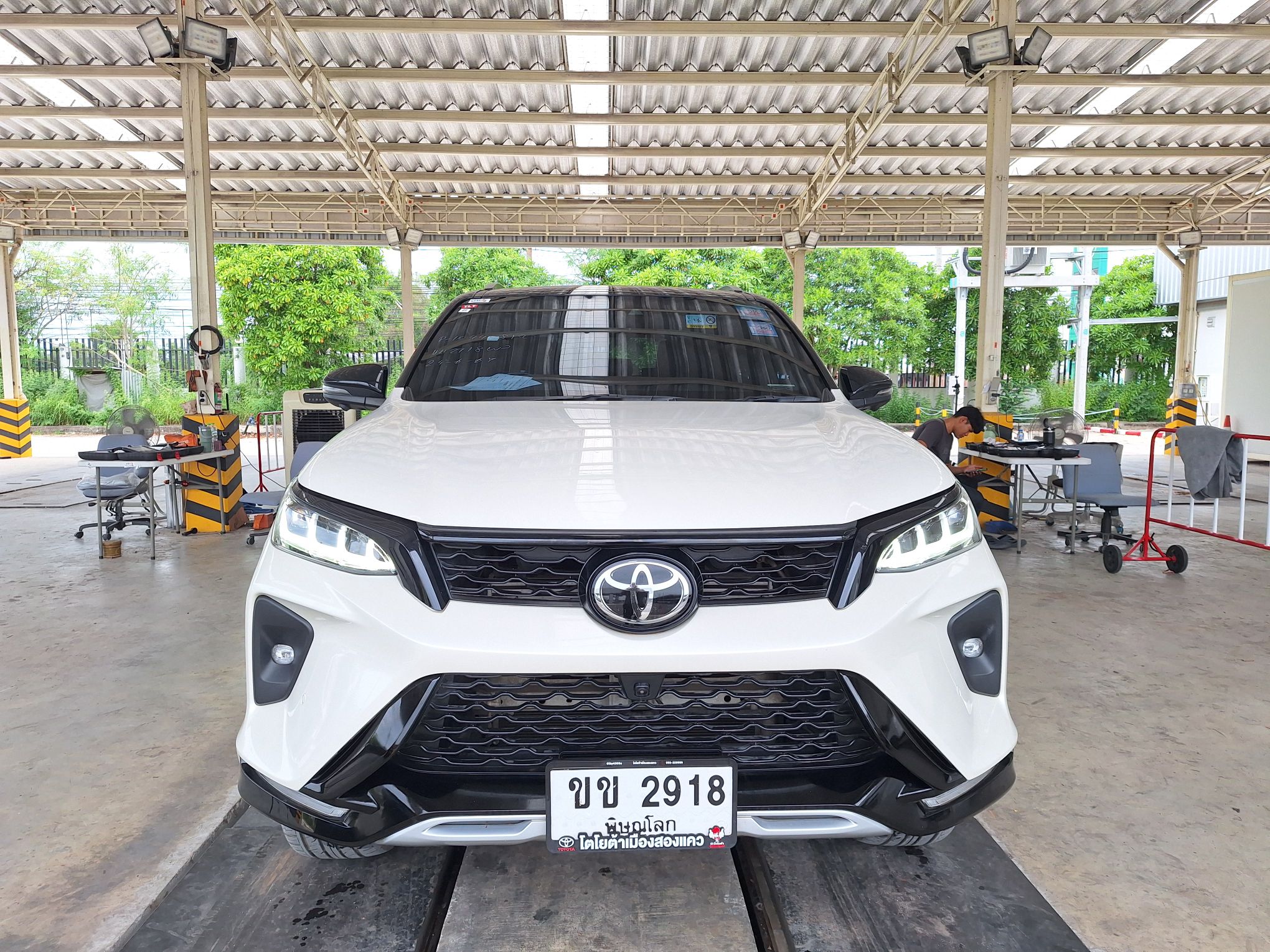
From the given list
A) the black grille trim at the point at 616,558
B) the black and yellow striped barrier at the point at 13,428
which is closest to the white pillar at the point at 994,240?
the black grille trim at the point at 616,558

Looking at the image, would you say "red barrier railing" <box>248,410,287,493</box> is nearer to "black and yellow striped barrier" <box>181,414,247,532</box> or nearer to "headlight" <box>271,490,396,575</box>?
"black and yellow striped barrier" <box>181,414,247,532</box>

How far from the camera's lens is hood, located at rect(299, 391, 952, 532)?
1.56 meters

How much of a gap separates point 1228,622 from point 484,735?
4548mm

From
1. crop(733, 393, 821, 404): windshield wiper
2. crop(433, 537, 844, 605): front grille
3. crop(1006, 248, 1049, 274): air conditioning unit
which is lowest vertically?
crop(433, 537, 844, 605): front grille

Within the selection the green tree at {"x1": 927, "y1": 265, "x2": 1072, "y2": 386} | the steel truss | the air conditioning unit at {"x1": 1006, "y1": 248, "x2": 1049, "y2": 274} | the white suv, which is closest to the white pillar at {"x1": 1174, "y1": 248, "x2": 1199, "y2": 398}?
the steel truss

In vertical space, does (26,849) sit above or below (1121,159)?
below

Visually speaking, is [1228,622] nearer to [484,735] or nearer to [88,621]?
[484,735]

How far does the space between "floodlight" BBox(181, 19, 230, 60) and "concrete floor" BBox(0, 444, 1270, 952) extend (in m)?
4.61

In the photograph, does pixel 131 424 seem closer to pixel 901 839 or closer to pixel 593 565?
pixel 593 565

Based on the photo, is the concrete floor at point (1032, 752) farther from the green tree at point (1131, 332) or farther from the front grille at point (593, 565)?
the green tree at point (1131, 332)

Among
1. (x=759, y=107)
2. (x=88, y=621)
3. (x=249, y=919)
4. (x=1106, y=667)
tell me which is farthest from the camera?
(x=759, y=107)

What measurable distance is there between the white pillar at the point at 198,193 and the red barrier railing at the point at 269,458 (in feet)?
3.87

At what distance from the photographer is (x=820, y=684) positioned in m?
1.51

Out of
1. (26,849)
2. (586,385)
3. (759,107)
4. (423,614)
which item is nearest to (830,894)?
(423,614)
